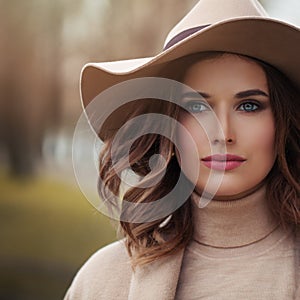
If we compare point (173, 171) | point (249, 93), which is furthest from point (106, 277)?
point (249, 93)

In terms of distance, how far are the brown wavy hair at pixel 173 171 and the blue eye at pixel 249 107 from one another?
0.03m

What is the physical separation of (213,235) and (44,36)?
184 cm

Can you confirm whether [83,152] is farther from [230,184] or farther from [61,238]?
[61,238]

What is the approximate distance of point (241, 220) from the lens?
1.28 m

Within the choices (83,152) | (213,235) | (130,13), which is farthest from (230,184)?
(130,13)

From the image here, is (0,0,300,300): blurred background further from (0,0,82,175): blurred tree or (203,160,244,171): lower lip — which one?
(203,160,244,171): lower lip

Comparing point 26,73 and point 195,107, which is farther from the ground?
point 195,107

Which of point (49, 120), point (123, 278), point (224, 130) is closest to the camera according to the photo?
point (224, 130)

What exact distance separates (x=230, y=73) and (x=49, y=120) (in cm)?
181

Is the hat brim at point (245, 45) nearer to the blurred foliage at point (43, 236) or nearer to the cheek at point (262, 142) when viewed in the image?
the cheek at point (262, 142)

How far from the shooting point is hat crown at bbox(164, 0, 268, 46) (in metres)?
1.27

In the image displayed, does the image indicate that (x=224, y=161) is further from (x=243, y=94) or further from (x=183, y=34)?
(x=183, y=34)

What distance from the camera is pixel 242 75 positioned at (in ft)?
4.02

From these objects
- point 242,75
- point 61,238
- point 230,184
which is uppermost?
point 242,75
